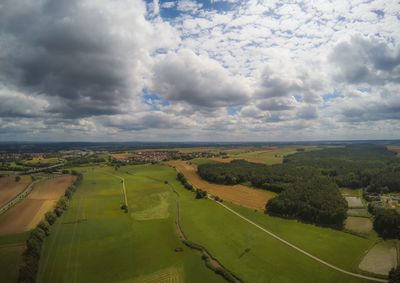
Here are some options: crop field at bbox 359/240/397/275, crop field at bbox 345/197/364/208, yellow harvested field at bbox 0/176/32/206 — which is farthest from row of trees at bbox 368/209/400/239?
yellow harvested field at bbox 0/176/32/206

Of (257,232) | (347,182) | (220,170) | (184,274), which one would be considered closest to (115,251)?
(184,274)

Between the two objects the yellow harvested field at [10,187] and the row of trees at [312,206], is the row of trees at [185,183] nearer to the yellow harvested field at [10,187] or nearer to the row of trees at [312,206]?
the row of trees at [312,206]

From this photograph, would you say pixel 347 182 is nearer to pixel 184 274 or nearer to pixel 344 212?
pixel 344 212

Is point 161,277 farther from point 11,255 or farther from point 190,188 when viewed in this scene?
point 190,188

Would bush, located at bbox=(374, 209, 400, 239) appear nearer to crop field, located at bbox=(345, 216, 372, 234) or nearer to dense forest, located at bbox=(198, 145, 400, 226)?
crop field, located at bbox=(345, 216, 372, 234)

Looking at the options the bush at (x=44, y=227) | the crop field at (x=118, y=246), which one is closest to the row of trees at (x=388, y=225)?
the crop field at (x=118, y=246)

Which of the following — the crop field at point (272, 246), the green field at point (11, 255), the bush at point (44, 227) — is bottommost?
the crop field at point (272, 246)
